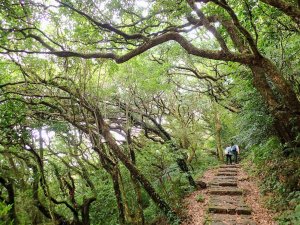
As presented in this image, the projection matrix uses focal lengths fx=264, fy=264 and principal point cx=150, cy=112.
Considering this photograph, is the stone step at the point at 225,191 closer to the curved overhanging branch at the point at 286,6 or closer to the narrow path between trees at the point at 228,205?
the narrow path between trees at the point at 228,205

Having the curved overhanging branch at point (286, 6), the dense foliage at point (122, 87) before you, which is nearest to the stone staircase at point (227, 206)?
the dense foliage at point (122, 87)

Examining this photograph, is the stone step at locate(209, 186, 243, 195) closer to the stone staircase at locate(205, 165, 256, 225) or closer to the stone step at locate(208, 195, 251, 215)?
the stone staircase at locate(205, 165, 256, 225)

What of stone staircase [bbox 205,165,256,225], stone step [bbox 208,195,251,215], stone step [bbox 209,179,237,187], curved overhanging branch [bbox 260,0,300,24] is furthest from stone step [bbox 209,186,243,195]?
curved overhanging branch [bbox 260,0,300,24]

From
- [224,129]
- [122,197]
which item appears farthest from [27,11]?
[224,129]

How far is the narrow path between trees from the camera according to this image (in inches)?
263

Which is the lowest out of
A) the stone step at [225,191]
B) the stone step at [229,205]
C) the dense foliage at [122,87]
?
the stone step at [229,205]

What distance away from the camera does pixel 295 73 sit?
818cm

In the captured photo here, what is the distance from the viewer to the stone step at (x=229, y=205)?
7111 mm

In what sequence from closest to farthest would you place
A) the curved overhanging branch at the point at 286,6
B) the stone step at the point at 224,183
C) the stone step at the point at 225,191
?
the curved overhanging branch at the point at 286,6
the stone step at the point at 225,191
the stone step at the point at 224,183

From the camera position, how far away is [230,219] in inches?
266

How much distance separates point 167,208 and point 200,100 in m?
10.8

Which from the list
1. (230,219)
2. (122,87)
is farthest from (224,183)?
(122,87)

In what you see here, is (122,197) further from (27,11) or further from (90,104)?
(27,11)

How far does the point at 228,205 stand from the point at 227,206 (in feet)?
0.35
